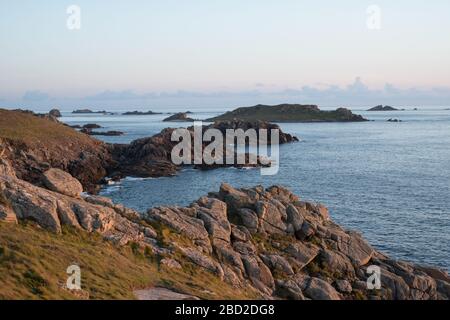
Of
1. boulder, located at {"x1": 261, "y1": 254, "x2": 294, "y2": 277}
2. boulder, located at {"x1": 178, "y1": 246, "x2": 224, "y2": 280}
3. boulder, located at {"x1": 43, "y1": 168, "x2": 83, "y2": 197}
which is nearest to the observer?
boulder, located at {"x1": 178, "y1": 246, "x2": 224, "y2": 280}

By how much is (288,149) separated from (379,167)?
147 ft

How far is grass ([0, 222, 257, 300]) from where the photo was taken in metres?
21.6

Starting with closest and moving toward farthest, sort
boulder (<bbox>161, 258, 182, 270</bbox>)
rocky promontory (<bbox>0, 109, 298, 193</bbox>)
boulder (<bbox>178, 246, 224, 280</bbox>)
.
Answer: boulder (<bbox>161, 258, 182, 270</bbox>) < boulder (<bbox>178, 246, 224, 280</bbox>) < rocky promontory (<bbox>0, 109, 298, 193</bbox>)

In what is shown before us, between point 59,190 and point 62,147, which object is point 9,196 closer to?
point 59,190

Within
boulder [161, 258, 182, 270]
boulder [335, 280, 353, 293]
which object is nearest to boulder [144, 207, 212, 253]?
boulder [161, 258, 182, 270]

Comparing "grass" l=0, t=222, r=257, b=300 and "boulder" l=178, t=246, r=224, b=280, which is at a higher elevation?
"grass" l=0, t=222, r=257, b=300

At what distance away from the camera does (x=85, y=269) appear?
2486cm

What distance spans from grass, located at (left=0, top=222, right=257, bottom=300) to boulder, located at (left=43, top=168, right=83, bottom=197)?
555cm

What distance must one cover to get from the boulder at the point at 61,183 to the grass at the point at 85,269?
5546 mm

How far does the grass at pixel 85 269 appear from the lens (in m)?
21.6

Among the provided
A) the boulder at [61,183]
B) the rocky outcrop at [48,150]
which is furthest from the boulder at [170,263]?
the rocky outcrop at [48,150]

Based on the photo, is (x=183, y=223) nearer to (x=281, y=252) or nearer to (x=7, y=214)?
(x=281, y=252)

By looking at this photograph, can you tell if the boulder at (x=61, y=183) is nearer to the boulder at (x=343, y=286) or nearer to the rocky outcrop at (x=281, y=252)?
the rocky outcrop at (x=281, y=252)

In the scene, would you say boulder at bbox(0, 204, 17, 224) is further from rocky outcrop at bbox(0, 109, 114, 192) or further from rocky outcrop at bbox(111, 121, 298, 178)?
Answer: rocky outcrop at bbox(111, 121, 298, 178)
